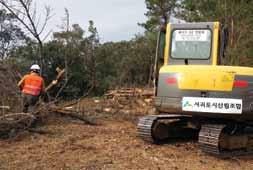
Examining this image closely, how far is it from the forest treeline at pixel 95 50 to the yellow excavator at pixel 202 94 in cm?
359

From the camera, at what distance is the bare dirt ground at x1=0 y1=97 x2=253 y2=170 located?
687 centimetres

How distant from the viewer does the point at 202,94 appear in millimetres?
7570

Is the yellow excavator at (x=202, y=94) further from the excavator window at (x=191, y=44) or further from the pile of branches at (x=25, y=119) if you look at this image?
the pile of branches at (x=25, y=119)

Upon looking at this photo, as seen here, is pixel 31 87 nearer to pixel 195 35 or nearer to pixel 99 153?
pixel 99 153

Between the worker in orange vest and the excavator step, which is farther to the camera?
the worker in orange vest

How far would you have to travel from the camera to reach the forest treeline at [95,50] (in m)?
17.0

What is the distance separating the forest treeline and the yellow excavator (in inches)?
141

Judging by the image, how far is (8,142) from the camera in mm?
8664

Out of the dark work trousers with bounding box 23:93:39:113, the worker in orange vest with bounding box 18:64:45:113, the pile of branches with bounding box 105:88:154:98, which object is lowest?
the pile of branches with bounding box 105:88:154:98

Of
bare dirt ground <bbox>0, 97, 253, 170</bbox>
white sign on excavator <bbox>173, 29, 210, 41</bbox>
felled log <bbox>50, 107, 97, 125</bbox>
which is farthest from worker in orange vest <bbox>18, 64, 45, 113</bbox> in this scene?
white sign on excavator <bbox>173, 29, 210, 41</bbox>

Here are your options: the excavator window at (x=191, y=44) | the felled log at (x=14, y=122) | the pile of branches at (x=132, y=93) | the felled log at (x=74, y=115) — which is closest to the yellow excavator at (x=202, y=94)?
the excavator window at (x=191, y=44)

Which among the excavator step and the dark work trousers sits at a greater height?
the dark work trousers

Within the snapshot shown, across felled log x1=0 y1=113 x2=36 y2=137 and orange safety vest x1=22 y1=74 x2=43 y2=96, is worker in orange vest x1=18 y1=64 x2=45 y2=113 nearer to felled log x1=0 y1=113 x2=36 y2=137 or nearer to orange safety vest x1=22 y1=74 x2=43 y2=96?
orange safety vest x1=22 y1=74 x2=43 y2=96

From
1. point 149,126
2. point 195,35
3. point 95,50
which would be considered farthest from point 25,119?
point 95,50
